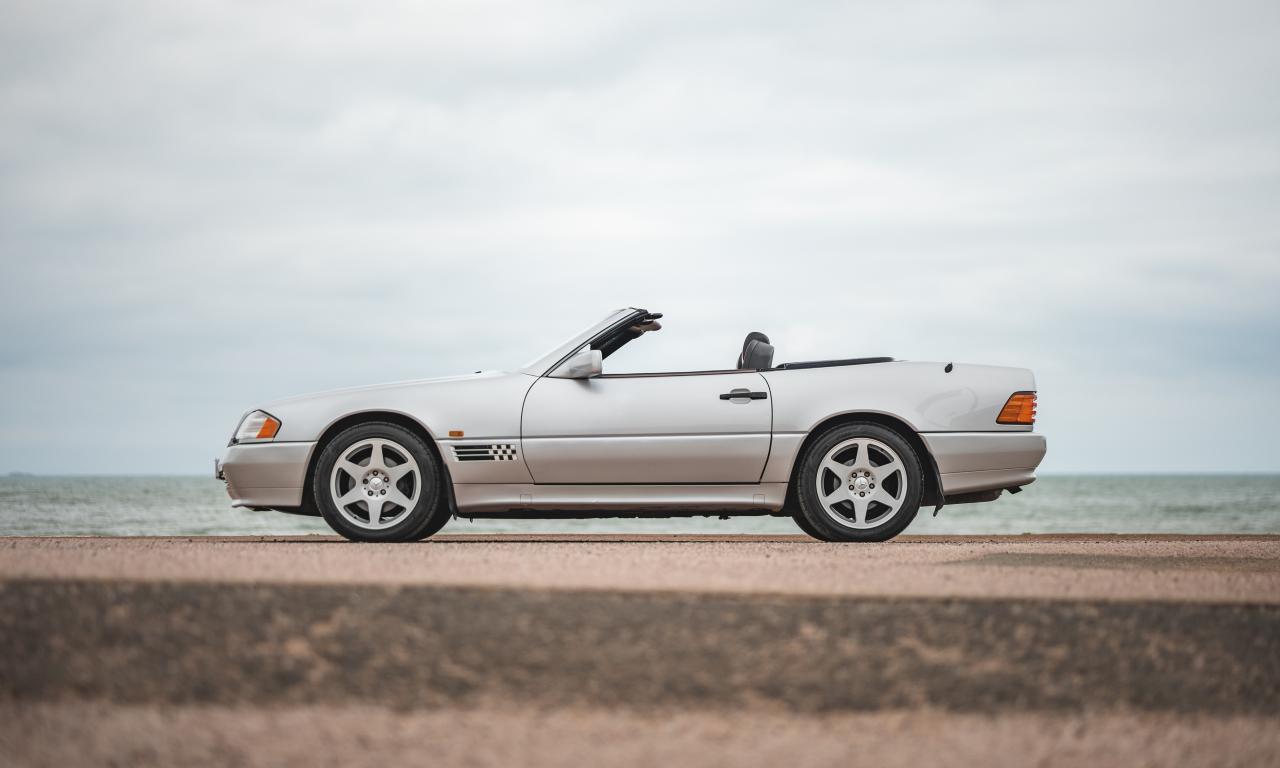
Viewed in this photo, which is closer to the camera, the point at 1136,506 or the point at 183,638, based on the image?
the point at 183,638

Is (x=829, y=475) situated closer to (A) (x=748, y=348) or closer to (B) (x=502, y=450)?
(A) (x=748, y=348)

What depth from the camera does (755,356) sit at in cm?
704

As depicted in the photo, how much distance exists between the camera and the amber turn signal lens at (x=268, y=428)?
6.76 m

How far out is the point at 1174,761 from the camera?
3037 millimetres

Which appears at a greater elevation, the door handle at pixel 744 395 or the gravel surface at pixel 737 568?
the door handle at pixel 744 395

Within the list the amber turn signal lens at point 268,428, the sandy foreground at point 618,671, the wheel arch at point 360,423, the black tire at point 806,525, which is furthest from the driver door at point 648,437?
the sandy foreground at point 618,671

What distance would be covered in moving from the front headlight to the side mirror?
179 centimetres

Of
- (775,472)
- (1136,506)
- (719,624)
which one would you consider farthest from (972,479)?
(1136,506)

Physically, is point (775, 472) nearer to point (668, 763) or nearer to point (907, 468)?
point (907, 468)

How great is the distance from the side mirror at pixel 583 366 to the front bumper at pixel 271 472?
161 centimetres

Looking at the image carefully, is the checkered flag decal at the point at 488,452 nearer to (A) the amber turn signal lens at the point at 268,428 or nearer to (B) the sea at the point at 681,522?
(A) the amber turn signal lens at the point at 268,428

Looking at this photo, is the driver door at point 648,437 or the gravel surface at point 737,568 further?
the driver door at point 648,437

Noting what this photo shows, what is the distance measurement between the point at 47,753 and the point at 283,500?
3788 millimetres

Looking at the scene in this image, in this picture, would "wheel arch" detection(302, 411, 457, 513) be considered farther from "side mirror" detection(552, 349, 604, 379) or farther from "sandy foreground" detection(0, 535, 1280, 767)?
"sandy foreground" detection(0, 535, 1280, 767)
